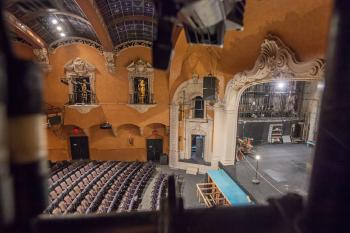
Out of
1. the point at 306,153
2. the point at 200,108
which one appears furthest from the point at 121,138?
the point at 306,153

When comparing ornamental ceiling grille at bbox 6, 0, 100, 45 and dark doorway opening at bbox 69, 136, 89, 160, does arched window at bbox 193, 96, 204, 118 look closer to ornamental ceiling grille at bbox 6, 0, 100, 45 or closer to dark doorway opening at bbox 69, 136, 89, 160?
ornamental ceiling grille at bbox 6, 0, 100, 45

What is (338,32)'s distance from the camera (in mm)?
750

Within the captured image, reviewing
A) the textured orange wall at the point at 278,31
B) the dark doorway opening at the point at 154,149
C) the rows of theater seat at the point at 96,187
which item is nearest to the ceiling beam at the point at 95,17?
the textured orange wall at the point at 278,31

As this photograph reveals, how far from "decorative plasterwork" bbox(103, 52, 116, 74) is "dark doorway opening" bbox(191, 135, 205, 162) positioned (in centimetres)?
737

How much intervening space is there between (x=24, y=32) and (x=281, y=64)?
12262 mm

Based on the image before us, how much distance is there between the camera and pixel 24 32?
33.9ft

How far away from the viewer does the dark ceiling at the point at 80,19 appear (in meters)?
9.12

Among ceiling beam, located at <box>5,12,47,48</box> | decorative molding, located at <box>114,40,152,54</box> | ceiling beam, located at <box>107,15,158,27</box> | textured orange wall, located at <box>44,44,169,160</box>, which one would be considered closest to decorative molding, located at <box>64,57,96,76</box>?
textured orange wall, located at <box>44,44,169,160</box>

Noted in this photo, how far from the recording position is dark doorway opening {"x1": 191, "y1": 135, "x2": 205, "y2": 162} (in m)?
14.6

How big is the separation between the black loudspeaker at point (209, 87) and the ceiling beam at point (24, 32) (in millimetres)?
9463

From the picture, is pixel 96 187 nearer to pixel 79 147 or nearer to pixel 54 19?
pixel 79 147

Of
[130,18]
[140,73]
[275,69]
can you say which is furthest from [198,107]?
[130,18]

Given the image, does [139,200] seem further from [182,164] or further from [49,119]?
[49,119]

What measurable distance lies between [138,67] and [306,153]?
13.7 metres
